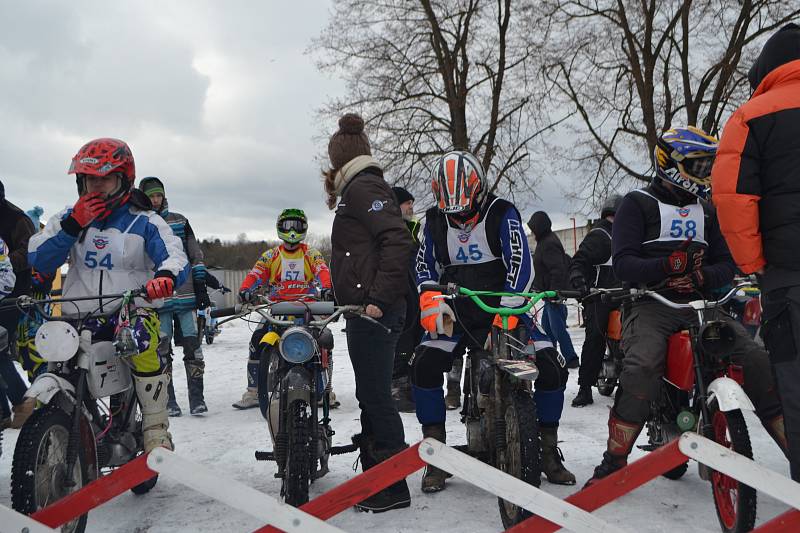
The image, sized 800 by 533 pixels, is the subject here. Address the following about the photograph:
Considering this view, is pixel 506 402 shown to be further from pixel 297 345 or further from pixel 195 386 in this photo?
pixel 195 386

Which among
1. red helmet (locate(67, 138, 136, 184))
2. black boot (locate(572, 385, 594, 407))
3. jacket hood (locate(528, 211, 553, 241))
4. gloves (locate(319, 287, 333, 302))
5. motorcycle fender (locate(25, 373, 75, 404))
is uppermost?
red helmet (locate(67, 138, 136, 184))

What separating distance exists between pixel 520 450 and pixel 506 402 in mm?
299

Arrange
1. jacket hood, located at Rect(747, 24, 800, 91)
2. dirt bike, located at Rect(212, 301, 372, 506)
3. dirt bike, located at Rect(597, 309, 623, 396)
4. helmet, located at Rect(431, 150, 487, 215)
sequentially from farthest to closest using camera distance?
dirt bike, located at Rect(597, 309, 623, 396)
helmet, located at Rect(431, 150, 487, 215)
dirt bike, located at Rect(212, 301, 372, 506)
jacket hood, located at Rect(747, 24, 800, 91)

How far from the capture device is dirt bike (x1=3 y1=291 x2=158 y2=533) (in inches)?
116

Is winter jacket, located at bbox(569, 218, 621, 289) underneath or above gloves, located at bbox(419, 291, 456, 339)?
above

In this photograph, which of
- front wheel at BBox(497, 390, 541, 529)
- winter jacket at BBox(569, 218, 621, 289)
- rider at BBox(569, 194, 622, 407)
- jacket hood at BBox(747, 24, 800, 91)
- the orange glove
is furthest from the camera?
rider at BBox(569, 194, 622, 407)

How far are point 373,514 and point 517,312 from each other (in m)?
1.36

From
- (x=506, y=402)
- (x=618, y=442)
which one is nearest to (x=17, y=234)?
(x=506, y=402)

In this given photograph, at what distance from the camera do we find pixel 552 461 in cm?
402

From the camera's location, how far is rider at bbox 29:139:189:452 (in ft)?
11.7

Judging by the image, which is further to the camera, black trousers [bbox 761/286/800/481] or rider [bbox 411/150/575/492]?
rider [bbox 411/150/575/492]

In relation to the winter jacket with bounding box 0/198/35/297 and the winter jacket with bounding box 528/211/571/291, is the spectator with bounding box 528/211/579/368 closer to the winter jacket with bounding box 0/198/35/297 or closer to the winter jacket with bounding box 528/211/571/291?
the winter jacket with bounding box 528/211/571/291

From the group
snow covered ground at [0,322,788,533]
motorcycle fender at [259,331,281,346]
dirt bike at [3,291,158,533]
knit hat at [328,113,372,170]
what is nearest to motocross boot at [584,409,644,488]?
snow covered ground at [0,322,788,533]

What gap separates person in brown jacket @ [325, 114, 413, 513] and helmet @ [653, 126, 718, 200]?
5.11 feet
